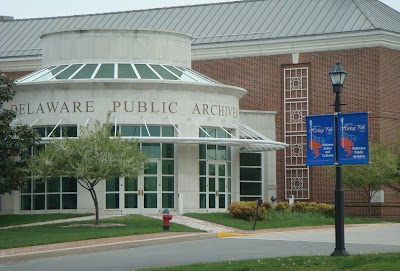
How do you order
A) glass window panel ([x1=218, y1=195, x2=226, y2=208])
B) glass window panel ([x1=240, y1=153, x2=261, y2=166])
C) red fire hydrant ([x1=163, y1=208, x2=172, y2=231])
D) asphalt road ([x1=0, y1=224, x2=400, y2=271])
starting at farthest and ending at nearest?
glass window panel ([x1=240, y1=153, x2=261, y2=166]) < glass window panel ([x1=218, y1=195, x2=226, y2=208]) < red fire hydrant ([x1=163, y1=208, x2=172, y2=231]) < asphalt road ([x1=0, y1=224, x2=400, y2=271])

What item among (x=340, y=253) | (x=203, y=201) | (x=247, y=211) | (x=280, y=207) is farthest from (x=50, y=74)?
(x=340, y=253)

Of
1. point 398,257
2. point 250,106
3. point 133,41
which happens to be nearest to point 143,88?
point 133,41

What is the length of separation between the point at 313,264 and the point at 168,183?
73.0ft

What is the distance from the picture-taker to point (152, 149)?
44.5 meters

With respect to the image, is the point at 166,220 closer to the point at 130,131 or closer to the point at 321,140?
the point at 130,131

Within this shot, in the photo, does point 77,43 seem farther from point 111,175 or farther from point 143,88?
point 111,175

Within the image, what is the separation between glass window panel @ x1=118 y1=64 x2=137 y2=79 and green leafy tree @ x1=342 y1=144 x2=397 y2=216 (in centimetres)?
1100

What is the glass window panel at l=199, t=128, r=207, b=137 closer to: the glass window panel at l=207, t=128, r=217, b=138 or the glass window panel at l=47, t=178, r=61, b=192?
the glass window panel at l=207, t=128, r=217, b=138

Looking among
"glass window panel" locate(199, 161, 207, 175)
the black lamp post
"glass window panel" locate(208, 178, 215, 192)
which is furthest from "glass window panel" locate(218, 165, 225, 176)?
the black lamp post

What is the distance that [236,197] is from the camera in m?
47.5

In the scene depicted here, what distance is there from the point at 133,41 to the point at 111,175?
10.7m

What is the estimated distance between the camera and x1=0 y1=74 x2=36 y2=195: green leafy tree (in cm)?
4012

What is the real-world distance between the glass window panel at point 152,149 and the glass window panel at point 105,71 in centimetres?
342

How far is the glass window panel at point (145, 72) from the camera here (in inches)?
1793
